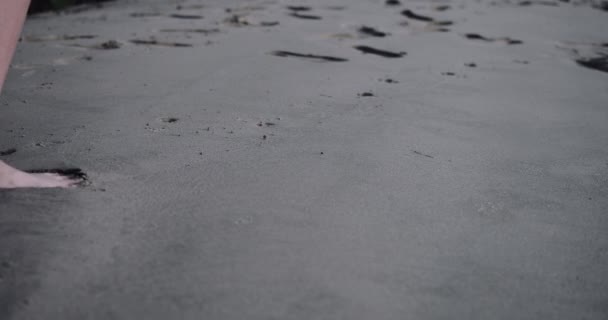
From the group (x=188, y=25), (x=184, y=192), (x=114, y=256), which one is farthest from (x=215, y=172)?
(x=188, y=25)

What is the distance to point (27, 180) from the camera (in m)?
1.21

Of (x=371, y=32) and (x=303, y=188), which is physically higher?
(x=371, y=32)

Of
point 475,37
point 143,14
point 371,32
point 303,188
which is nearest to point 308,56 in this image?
point 371,32

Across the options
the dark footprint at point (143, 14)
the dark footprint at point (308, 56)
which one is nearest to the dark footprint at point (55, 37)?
the dark footprint at point (143, 14)

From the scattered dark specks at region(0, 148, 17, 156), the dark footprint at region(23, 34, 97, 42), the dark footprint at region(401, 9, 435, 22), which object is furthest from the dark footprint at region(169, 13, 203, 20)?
the scattered dark specks at region(0, 148, 17, 156)

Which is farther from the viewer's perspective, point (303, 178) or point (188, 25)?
point (188, 25)

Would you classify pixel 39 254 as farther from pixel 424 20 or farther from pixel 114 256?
pixel 424 20

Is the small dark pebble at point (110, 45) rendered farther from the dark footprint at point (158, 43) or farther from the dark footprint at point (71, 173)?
the dark footprint at point (71, 173)

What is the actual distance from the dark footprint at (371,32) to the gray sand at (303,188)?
0.53 m

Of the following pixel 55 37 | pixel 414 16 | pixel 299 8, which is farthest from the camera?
pixel 299 8

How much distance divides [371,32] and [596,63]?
133cm

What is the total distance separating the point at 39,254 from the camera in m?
0.97

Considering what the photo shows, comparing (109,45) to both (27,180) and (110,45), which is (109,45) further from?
(27,180)

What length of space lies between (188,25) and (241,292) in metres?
2.83
